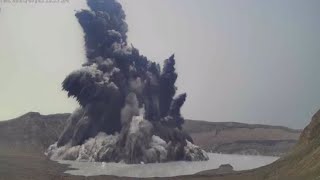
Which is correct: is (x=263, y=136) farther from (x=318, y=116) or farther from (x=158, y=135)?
(x=318, y=116)

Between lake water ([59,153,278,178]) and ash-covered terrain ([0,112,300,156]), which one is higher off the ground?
ash-covered terrain ([0,112,300,156])

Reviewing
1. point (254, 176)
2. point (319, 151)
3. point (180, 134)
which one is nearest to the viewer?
point (319, 151)

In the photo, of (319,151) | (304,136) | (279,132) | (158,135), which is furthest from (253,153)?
(319,151)

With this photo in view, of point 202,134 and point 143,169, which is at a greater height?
point 202,134

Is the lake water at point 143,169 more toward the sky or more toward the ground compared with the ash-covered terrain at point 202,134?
more toward the ground

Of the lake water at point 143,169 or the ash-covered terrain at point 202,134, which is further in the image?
the ash-covered terrain at point 202,134

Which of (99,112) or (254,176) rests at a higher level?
(99,112)

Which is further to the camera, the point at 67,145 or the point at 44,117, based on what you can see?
the point at 44,117

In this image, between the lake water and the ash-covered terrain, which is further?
the ash-covered terrain

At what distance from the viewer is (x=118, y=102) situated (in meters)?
117

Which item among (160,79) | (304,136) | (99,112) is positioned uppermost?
(160,79)

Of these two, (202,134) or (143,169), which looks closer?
(143,169)

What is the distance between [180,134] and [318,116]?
6631 cm

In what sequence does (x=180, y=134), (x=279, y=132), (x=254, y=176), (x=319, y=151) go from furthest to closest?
1. (x=180, y=134)
2. (x=279, y=132)
3. (x=254, y=176)
4. (x=319, y=151)
